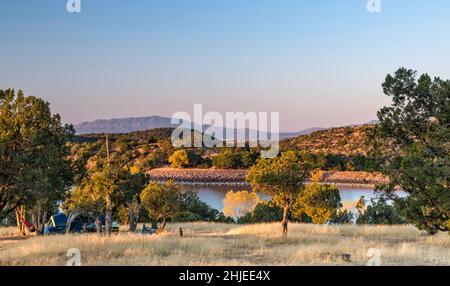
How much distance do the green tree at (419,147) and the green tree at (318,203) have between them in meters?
19.2

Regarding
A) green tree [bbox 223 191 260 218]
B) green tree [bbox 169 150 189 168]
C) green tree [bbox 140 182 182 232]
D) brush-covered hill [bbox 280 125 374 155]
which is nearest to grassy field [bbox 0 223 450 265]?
green tree [bbox 140 182 182 232]

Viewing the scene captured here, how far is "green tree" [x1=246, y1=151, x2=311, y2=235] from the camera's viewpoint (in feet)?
88.8

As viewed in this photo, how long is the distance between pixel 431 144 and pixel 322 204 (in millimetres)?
22548

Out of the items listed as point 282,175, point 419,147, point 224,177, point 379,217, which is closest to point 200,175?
point 224,177

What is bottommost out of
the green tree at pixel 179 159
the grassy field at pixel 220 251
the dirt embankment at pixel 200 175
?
the dirt embankment at pixel 200 175

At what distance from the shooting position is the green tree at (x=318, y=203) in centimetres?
3888

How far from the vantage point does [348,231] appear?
97.3 feet

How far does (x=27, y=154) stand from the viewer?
18031 millimetres

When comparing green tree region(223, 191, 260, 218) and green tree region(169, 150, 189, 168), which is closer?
green tree region(223, 191, 260, 218)

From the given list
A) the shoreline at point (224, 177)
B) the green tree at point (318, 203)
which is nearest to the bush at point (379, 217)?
the green tree at point (318, 203)

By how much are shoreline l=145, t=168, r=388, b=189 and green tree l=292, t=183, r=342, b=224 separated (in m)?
78.4

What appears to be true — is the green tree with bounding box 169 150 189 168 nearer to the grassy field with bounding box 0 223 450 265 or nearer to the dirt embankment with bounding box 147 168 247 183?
the dirt embankment with bounding box 147 168 247 183

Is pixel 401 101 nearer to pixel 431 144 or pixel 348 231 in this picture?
pixel 431 144

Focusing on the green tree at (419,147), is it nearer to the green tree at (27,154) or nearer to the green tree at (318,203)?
the green tree at (27,154)
